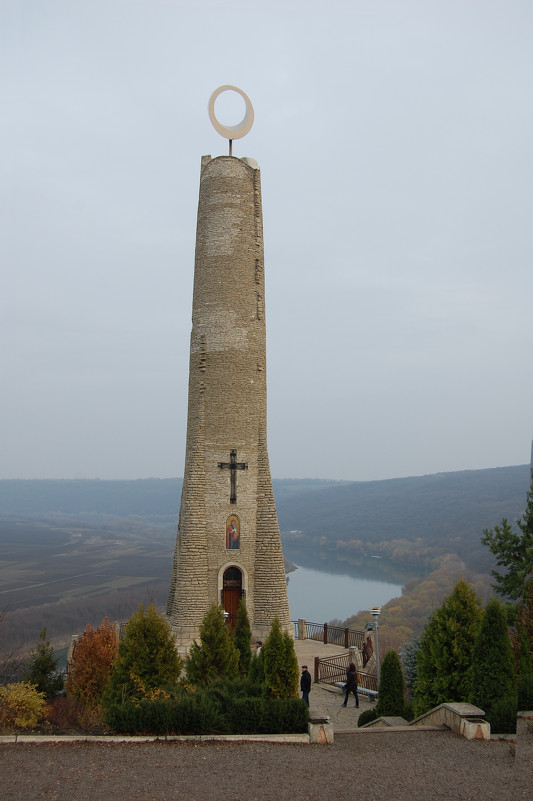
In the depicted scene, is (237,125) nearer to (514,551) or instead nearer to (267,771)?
(514,551)

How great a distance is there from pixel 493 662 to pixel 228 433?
11.5m

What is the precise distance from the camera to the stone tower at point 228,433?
20750 mm

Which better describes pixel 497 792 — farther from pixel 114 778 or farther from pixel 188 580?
pixel 188 580

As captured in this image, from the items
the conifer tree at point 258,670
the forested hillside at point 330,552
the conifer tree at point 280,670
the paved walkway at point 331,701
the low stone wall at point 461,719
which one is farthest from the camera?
the forested hillside at point 330,552

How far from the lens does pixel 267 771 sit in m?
9.45

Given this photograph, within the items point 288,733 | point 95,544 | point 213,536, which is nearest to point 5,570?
point 95,544

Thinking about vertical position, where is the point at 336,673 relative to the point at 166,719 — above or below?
below

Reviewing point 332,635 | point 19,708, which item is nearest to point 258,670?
point 19,708

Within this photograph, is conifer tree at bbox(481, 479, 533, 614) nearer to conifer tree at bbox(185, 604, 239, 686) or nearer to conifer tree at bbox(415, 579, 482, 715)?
conifer tree at bbox(415, 579, 482, 715)

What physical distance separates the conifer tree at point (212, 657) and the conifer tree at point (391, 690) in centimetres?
315

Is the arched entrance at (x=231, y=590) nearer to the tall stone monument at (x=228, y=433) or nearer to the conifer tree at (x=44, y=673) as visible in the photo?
the tall stone monument at (x=228, y=433)

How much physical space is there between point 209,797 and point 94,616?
7216 centimetres

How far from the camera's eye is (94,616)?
75.6 meters

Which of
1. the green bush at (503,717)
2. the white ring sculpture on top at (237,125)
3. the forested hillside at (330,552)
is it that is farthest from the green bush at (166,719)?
the forested hillside at (330,552)
